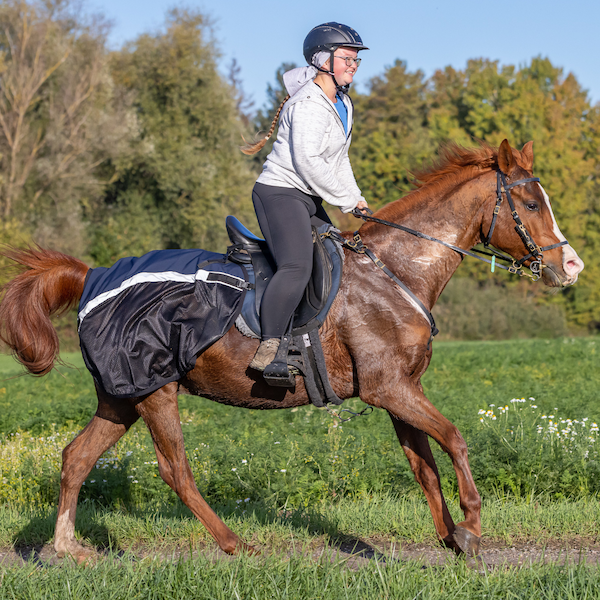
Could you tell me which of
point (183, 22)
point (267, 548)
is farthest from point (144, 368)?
point (183, 22)

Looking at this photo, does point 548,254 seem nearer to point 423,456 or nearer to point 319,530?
point 423,456

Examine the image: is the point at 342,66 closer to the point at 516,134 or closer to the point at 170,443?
the point at 170,443

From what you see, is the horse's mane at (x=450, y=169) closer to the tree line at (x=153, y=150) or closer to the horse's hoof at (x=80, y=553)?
the horse's hoof at (x=80, y=553)

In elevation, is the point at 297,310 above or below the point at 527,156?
below

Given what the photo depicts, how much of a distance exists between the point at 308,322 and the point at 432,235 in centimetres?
110

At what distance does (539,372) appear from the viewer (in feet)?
49.8

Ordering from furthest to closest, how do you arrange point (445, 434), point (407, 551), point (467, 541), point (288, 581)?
1. point (407, 551)
2. point (445, 434)
3. point (467, 541)
4. point (288, 581)

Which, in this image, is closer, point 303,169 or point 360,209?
point 303,169

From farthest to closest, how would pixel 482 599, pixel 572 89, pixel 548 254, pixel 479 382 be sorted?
pixel 572 89
pixel 479 382
pixel 548 254
pixel 482 599

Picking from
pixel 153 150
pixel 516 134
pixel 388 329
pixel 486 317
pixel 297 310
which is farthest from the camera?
pixel 516 134

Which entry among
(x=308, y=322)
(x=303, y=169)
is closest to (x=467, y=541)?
(x=308, y=322)

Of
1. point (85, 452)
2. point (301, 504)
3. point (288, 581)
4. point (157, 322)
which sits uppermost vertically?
point (157, 322)

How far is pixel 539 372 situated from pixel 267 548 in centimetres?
1110

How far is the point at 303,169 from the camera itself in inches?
196
